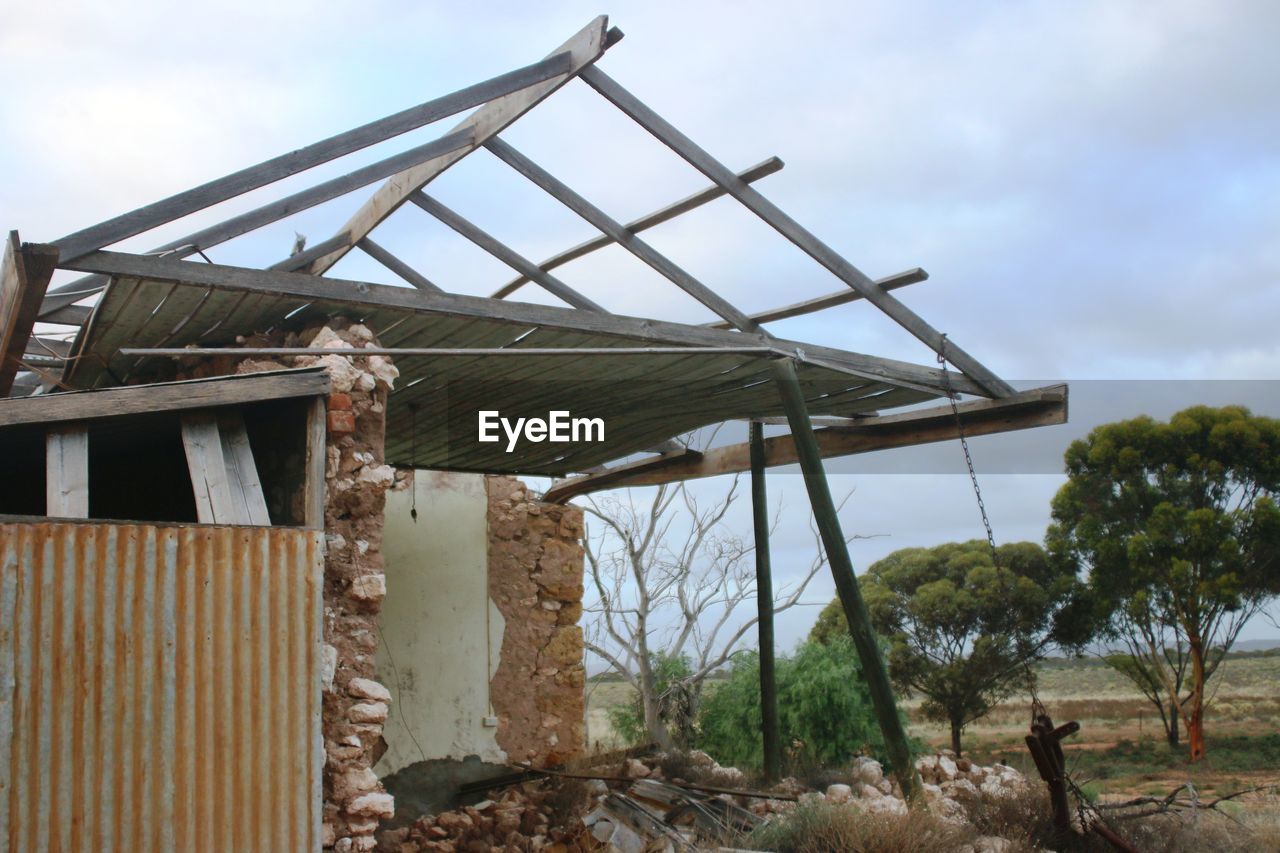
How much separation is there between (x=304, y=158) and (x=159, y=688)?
2999 mm

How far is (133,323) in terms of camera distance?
6.88m

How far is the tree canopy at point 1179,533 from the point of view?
19.7 metres

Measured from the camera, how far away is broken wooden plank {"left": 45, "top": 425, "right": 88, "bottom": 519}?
543 cm

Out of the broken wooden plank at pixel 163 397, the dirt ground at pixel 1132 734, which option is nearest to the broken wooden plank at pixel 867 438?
the dirt ground at pixel 1132 734

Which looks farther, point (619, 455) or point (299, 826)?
point (619, 455)

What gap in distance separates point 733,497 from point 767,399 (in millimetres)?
12236

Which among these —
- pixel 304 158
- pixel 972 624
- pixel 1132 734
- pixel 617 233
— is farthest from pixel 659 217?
pixel 1132 734

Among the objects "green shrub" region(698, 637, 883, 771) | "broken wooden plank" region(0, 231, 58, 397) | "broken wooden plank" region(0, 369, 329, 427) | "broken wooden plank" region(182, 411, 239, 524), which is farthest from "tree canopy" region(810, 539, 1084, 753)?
"broken wooden plank" region(0, 231, 58, 397)

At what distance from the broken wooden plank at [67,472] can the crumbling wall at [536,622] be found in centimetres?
634

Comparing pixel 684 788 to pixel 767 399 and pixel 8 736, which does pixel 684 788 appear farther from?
pixel 8 736

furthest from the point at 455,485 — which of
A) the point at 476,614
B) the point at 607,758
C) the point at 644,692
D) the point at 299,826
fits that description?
the point at 644,692

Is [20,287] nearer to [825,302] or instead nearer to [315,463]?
[315,463]

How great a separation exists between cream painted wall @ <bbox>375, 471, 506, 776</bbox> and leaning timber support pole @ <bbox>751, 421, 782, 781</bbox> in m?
2.51

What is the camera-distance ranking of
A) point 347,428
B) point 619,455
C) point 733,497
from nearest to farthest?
point 347,428, point 619,455, point 733,497
